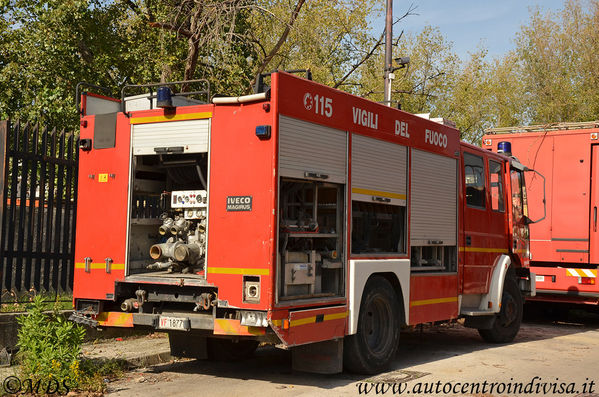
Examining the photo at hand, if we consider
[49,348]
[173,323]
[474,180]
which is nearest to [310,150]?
[173,323]

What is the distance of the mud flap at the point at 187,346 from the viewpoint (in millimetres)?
8406

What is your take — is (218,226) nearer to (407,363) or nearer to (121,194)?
(121,194)

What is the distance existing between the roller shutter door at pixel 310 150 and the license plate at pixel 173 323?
68.7 inches

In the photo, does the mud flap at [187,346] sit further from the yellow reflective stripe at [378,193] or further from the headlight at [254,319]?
the yellow reflective stripe at [378,193]

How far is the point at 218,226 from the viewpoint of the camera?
6961 millimetres

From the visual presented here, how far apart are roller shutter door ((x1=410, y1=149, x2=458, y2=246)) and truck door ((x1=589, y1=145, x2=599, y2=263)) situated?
455 cm

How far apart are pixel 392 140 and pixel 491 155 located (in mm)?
3200

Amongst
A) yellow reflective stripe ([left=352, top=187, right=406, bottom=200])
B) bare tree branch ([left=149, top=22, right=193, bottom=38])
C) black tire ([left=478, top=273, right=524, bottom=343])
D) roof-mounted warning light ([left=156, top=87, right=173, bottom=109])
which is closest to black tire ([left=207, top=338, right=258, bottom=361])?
yellow reflective stripe ([left=352, top=187, right=406, bottom=200])

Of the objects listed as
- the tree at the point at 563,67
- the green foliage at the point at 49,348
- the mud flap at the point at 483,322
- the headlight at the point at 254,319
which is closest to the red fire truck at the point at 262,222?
the headlight at the point at 254,319

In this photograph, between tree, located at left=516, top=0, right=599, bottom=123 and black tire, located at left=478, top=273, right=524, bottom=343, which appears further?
tree, located at left=516, top=0, right=599, bottom=123

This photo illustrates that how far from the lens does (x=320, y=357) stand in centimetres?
752

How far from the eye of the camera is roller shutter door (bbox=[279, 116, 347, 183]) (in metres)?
6.78

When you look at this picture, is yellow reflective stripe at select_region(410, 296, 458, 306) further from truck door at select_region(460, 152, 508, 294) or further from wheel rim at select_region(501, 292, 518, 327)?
wheel rim at select_region(501, 292, 518, 327)

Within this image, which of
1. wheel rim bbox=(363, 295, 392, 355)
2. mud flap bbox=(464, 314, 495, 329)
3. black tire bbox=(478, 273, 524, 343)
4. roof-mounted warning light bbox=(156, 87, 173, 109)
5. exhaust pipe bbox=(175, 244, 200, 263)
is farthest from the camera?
black tire bbox=(478, 273, 524, 343)
